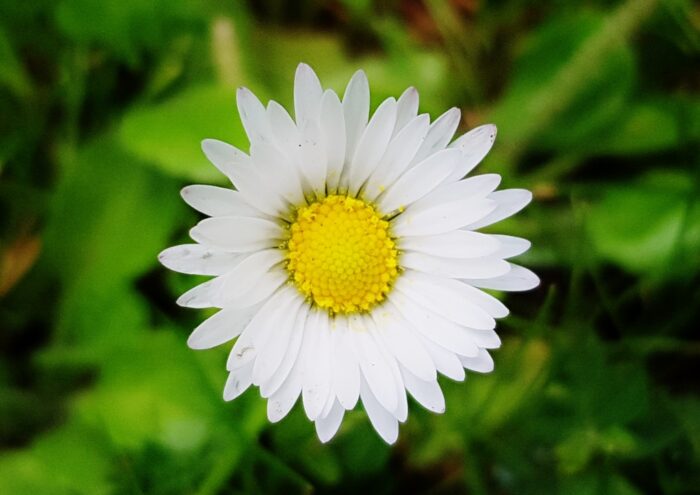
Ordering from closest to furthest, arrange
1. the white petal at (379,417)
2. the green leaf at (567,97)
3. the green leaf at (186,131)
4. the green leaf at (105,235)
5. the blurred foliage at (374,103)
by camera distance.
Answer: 1. the white petal at (379,417)
2. the blurred foliage at (374,103)
3. the green leaf at (186,131)
4. the green leaf at (105,235)
5. the green leaf at (567,97)

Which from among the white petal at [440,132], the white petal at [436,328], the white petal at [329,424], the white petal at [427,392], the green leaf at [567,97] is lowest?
the green leaf at [567,97]

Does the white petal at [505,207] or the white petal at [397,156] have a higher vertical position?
the white petal at [397,156]

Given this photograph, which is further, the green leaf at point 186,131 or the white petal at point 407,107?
the green leaf at point 186,131

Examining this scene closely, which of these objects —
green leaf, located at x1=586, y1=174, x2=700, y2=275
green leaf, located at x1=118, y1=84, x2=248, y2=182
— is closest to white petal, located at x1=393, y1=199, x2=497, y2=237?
green leaf, located at x1=118, y1=84, x2=248, y2=182

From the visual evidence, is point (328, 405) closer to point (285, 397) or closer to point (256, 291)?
point (285, 397)

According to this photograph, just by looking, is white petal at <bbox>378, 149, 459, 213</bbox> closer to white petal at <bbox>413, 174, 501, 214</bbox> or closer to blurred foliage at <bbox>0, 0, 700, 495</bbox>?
white petal at <bbox>413, 174, 501, 214</bbox>

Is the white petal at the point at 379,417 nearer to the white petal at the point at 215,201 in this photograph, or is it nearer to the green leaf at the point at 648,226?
the white petal at the point at 215,201

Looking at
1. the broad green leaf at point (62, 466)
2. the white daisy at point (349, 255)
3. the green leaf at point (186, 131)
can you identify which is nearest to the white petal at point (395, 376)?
the white daisy at point (349, 255)

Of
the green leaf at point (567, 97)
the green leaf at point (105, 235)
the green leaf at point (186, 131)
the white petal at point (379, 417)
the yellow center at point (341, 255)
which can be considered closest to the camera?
the white petal at point (379, 417)
